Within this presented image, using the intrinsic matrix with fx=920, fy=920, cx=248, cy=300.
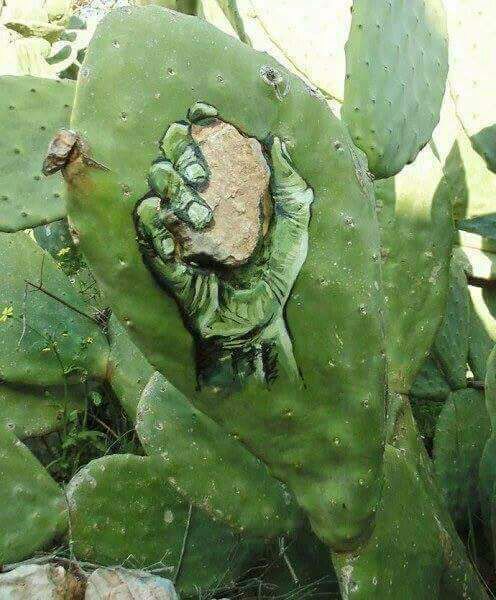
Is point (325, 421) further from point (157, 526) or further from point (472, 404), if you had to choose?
point (472, 404)

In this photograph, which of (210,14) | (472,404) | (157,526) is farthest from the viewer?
(210,14)

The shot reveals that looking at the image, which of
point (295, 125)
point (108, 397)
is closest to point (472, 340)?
point (108, 397)

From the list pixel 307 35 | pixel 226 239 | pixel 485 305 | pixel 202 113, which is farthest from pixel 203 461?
pixel 307 35

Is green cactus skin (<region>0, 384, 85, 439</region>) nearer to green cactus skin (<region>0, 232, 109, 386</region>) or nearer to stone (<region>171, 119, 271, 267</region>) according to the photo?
green cactus skin (<region>0, 232, 109, 386</region>)

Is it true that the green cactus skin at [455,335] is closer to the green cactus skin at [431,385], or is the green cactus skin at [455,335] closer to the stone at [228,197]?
the green cactus skin at [431,385]

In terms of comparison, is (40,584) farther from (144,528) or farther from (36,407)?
(36,407)

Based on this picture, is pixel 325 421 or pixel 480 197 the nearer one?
pixel 325 421
